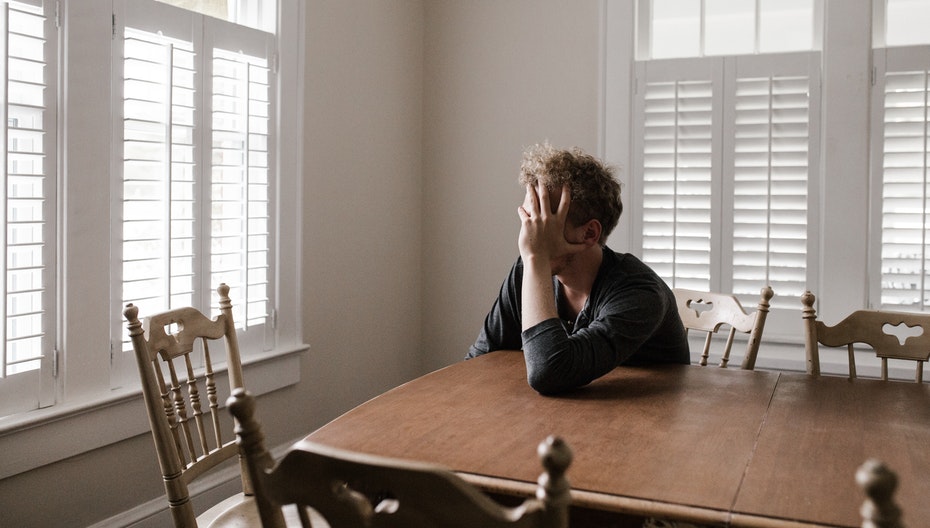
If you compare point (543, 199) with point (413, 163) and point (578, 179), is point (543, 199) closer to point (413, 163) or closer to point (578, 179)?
point (578, 179)

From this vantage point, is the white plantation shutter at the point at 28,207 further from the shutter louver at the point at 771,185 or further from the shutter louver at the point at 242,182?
the shutter louver at the point at 771,185

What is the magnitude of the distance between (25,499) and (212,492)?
74 centimetres

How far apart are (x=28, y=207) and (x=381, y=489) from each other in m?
1.56

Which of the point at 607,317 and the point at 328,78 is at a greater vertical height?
the point at 328,78

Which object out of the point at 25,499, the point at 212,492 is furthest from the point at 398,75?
the point at 25,499

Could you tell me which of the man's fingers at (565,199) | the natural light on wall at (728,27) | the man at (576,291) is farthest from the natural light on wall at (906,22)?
the man's fingers at (565,199)

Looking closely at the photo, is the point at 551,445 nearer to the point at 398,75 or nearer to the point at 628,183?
the point at 628,183

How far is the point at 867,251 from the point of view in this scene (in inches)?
124

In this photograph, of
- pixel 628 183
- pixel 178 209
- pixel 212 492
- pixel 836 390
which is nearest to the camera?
pixel 836 390

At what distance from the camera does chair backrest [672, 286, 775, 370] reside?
232 centimetres

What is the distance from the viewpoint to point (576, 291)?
2189mm

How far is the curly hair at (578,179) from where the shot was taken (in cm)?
206

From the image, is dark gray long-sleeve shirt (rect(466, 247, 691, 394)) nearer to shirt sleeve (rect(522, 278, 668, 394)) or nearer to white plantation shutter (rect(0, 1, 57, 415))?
shirt sleeve (rect(522, 278, 668, 394))

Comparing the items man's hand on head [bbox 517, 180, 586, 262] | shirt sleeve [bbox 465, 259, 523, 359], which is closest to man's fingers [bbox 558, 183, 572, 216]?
man's hand on head [bbox 517, 180, 586, 262]
